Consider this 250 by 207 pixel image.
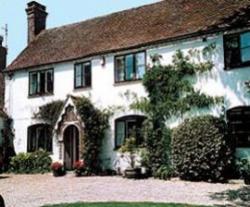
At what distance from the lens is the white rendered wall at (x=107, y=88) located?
64.2 feet

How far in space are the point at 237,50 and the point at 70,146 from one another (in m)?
11.2

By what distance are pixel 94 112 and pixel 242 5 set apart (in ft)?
31.4

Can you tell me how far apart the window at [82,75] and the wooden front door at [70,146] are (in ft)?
8.30

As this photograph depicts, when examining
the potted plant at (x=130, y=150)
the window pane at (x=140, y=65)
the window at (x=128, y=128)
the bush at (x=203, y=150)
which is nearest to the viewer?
the bush at (x=203, y=150)

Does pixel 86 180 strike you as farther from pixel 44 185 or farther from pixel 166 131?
pixel 166 131

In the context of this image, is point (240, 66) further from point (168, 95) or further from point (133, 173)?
point (133, 173)

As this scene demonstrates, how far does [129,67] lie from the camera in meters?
23.1

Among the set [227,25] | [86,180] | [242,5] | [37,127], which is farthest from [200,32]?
[37,127]

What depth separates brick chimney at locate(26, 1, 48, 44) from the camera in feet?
103

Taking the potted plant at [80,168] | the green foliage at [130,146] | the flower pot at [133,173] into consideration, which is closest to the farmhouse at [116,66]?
the green foliage at [130,146]

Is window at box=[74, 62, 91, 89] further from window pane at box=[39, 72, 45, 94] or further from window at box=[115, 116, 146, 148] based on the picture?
window at box=[115, 116, 146, 148]

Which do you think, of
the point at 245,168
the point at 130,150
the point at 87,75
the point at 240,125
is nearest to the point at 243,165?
the point at 245,168

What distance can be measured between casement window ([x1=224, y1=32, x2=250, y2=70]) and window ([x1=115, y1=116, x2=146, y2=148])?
5.36 meters

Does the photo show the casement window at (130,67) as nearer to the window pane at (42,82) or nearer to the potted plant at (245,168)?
the window pane at (42,82)
